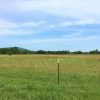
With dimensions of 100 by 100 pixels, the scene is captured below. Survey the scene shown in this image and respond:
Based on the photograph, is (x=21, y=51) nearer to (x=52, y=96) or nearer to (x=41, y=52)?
(x=41, y=52)

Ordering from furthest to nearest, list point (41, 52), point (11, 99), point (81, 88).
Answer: point (41, 52) < point (81, 88) < point (11, 99)

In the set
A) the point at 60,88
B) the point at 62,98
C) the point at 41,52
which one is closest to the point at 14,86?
the point at 60,88

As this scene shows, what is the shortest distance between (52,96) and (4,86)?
9.31ft

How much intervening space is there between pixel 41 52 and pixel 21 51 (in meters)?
7.00

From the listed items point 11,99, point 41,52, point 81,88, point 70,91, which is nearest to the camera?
point 11,99

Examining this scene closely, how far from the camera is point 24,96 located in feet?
39.6

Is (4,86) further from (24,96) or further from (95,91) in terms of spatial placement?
(95,91)

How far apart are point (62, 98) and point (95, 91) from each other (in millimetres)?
1902

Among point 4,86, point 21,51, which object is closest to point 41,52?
point 21,51

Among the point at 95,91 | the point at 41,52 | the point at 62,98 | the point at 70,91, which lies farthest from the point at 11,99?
the point at 41,52

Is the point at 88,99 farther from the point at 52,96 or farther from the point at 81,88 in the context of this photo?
the point at 81,88

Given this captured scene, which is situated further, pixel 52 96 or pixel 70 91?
pixel 70 91

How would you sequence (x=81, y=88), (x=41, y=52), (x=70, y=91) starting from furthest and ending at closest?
(x=41, y=52), (x=81, y=88), (x=70, y=91)

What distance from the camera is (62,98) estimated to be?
1169cm
